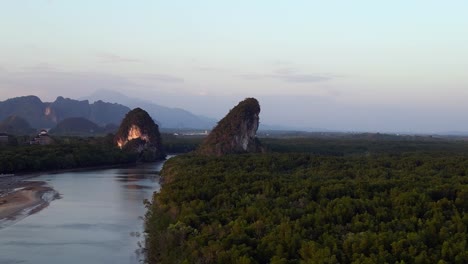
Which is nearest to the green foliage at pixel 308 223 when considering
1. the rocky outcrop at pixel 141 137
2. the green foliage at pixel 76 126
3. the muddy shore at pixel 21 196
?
the muddy shore at pixel 21 196

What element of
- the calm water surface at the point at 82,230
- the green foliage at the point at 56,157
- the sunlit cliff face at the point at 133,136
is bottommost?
the calm water surface at the point at 82,230

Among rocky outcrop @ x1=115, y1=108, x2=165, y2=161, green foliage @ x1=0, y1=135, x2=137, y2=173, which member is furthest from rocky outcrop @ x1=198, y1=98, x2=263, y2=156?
rocky outcrop @ x1=115, y1=108, x2=165, y2=161

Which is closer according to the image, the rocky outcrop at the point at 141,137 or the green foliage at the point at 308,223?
the green foliage at the point at 308,223

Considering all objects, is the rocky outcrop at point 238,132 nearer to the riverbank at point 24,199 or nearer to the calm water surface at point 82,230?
the calm water surface at point 82,230

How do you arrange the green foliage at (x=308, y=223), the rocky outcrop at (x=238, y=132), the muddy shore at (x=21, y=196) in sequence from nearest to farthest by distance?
the green foliage at (x=308, y=223) < the muddy shore at (x=21, y=196) < the rocky outcrop at (x=238, y=132)

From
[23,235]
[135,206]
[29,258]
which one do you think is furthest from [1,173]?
[29,258]

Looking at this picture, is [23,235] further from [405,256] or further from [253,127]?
[253,127]

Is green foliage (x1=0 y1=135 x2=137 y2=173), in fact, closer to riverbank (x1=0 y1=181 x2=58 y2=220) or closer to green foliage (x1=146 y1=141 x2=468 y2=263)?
riverbank (x1=0 y1=181 x2=58 y2=220)
